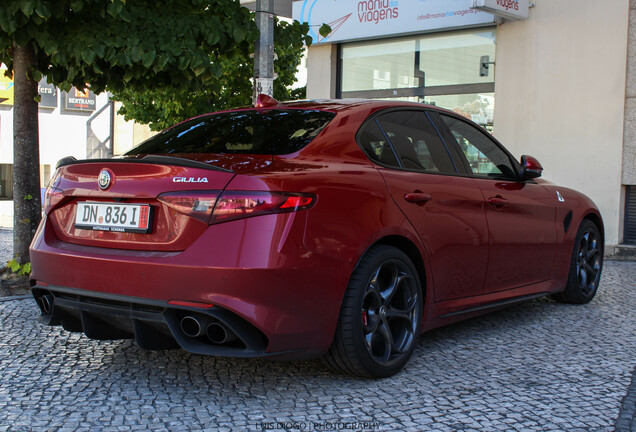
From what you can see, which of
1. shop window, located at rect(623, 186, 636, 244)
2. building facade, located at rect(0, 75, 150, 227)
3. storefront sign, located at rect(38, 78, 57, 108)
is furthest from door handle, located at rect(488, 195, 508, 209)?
storefront sign, located at rect(38, 78, 57, 108)

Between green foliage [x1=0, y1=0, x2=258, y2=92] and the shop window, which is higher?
green foliage [x1=0, y1=0, x2=258, y2=92]

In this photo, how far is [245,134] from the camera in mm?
3879

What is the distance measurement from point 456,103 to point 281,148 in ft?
29.6

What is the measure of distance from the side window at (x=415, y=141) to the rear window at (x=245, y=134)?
0.45 meters

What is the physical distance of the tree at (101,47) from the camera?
5.66 meters

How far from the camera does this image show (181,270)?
318 cm

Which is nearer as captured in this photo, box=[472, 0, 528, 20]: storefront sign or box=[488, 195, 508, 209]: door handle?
box=[488, 195, 508, 209]: door handle

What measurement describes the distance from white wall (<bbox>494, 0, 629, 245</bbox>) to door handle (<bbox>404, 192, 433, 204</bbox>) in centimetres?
691

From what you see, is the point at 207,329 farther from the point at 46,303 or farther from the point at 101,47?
the point at 101,47

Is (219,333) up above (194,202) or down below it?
below

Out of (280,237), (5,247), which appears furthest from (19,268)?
(280,237)

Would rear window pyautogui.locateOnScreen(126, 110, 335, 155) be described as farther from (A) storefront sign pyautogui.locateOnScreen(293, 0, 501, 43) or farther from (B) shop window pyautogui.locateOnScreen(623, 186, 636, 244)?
(B) shop window pyautogui.locateOnScreen(623, 186, 636, 244)

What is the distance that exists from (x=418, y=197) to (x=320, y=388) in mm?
1172

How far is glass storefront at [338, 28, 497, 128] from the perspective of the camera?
462 inches
